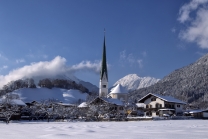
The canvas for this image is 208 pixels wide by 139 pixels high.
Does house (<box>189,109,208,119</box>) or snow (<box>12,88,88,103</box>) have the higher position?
snow (<box>12,88,88,103</box>)

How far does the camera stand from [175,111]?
192 feet

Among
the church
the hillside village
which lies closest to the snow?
the church

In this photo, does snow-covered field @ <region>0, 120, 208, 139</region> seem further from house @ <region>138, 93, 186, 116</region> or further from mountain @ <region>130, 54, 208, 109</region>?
mountain @ <region>130, 54, 208, 109</region>

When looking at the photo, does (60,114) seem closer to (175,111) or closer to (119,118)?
(119,118)

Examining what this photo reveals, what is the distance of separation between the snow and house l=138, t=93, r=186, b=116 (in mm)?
61032

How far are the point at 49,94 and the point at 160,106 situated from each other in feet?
258

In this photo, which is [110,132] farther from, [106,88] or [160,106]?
[106,88]

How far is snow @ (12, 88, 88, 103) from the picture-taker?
112 m

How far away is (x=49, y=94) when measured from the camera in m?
124

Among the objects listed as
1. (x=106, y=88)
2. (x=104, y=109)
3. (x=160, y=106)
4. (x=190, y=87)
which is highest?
(x=190, y=87)

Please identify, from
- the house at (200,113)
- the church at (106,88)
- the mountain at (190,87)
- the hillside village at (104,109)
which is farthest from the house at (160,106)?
the mountain at (190,87)

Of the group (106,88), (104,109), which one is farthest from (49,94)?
(104,109)

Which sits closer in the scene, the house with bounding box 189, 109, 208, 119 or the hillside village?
the hillside village

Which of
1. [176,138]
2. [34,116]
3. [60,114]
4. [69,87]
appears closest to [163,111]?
[60,114]
